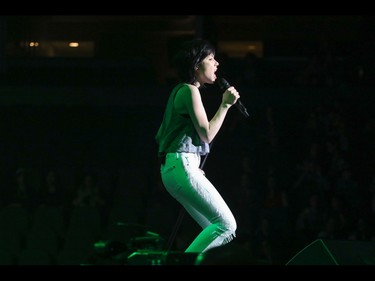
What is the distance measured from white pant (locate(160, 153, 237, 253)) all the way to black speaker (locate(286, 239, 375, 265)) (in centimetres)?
36

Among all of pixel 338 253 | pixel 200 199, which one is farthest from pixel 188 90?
pixel 338 253

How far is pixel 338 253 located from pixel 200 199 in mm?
626

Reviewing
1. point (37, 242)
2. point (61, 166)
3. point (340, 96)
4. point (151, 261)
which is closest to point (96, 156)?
point (61, 166)

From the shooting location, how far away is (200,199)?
12.5 feet

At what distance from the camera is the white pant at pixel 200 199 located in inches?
150

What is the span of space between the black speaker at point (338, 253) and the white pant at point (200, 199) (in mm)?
362

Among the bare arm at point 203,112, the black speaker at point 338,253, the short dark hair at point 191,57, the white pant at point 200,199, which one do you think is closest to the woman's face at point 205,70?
the short dark hair at point 191,57

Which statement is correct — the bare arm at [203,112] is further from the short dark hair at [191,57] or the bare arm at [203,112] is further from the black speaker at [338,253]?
the black speaker at [338,253]

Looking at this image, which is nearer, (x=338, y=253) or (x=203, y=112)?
(x=338, y=253)

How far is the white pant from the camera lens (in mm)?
3818

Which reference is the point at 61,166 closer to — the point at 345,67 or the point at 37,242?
the point at 37,242

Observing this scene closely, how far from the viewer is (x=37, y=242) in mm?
8805

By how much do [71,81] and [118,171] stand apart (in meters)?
1.84

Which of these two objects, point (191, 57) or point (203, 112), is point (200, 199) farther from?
point (191, 57)
